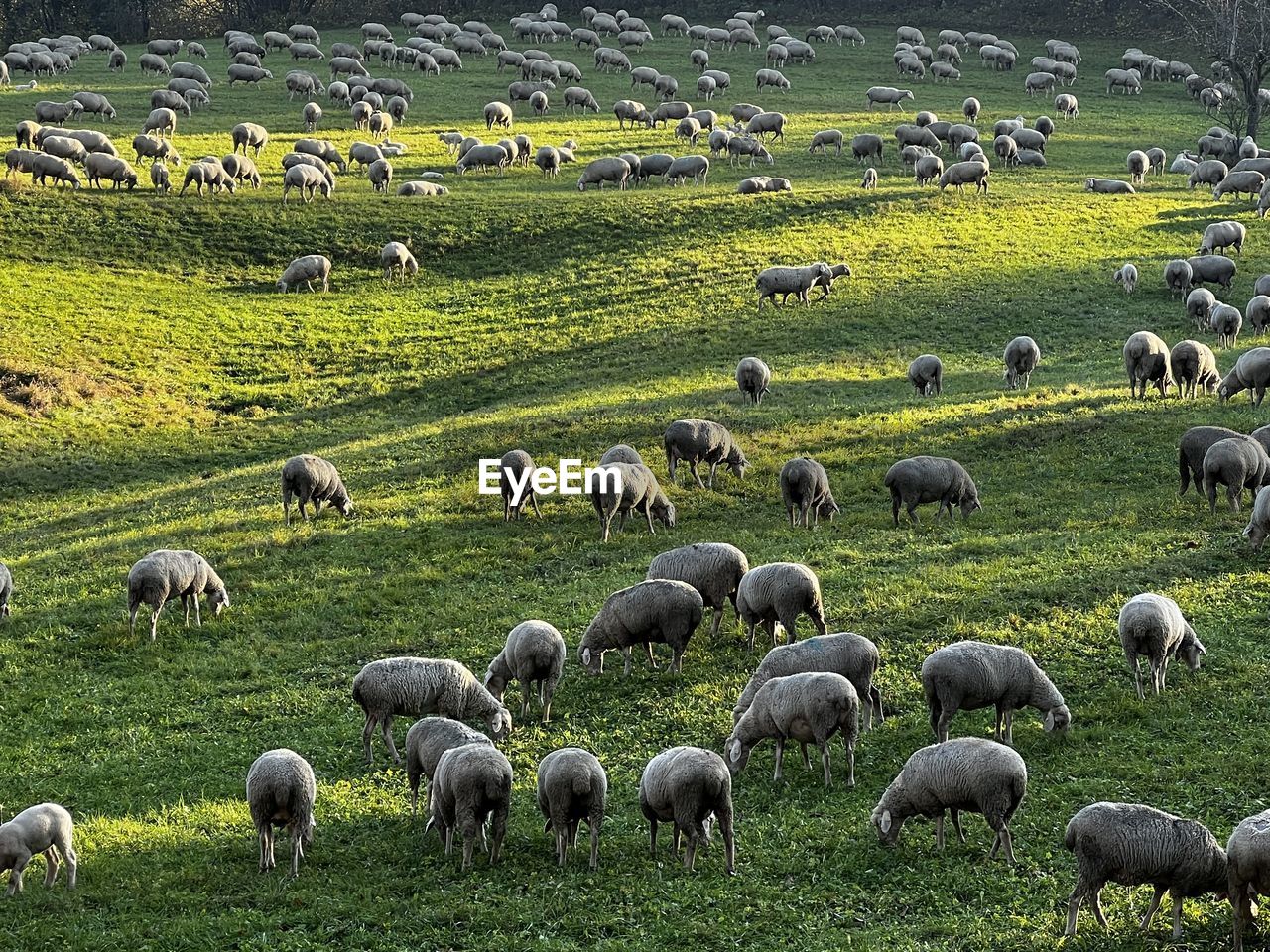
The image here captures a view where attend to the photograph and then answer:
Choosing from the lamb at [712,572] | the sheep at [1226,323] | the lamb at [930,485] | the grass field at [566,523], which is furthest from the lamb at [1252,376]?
the lamb at [712,572]

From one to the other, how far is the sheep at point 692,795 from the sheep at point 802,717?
1.78 meters

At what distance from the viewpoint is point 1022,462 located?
28.5 metres

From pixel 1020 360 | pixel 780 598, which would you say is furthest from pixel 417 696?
pixel 1020 360

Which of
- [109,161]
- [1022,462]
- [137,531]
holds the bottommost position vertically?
[137,531]

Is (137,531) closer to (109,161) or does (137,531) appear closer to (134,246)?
(134,246)

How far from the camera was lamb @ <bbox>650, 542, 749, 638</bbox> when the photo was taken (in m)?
20.5

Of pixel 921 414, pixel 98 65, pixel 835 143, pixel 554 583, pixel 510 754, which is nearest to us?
pixel 510 754

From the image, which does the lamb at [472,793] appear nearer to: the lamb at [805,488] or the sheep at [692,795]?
the sheep at [692,795]

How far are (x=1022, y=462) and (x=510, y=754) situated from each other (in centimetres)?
1573

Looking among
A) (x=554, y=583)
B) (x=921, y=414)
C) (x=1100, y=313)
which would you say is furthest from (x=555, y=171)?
(x=554, y=583)

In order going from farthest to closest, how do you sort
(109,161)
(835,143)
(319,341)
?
(835,143) < (109,161) < (319,341)

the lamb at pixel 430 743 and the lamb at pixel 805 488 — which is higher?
the lamb at pixel 805 488

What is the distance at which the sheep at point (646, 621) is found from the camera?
61.5ft

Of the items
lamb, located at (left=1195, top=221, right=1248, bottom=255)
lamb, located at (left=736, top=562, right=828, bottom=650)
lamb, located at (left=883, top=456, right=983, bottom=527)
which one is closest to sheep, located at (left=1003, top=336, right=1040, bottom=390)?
lamb, located at (left=883, top=456, right=983, bottom=527)
